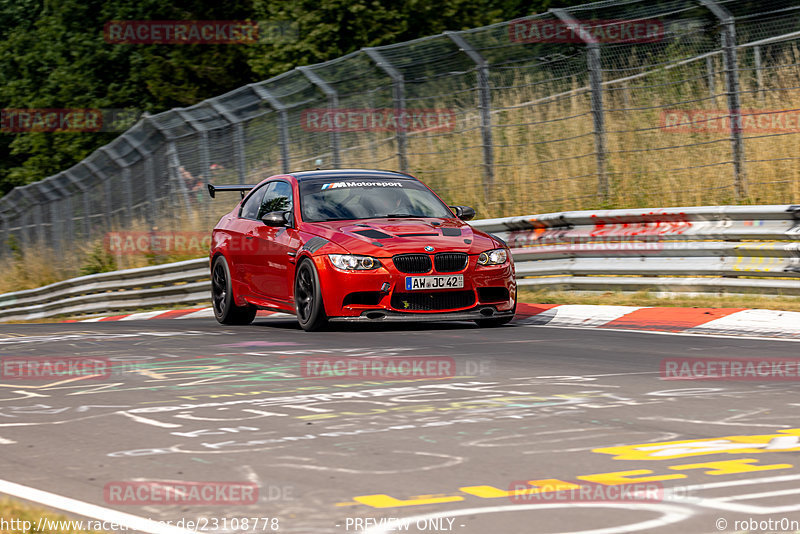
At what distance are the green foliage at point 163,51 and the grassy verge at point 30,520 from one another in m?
26.7

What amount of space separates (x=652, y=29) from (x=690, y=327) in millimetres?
5401

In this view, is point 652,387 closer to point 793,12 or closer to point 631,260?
point 631,260

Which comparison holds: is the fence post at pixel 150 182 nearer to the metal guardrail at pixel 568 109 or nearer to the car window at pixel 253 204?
the metal guardrail at pixel 568 109

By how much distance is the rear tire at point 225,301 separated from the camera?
13.8m

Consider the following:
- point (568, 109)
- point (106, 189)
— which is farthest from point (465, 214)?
point (106, 189)

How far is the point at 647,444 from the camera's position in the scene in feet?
18.3

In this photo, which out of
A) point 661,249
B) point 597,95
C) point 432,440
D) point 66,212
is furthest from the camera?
point 66,212

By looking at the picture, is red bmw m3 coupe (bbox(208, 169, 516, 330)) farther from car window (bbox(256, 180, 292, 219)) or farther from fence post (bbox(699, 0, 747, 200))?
fence post (bbox(699, 0, 747, 200))

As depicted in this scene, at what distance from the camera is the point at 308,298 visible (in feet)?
38.4

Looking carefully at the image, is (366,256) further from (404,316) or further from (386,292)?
(404,316)

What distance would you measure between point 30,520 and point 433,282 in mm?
7128

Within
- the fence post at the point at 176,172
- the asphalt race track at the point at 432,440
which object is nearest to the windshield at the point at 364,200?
the asphalt race track at the point at 432,440

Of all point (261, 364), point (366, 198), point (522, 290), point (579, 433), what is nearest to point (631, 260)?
point (522, 290)

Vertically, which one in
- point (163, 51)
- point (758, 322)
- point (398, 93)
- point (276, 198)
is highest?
point (163, 51)
